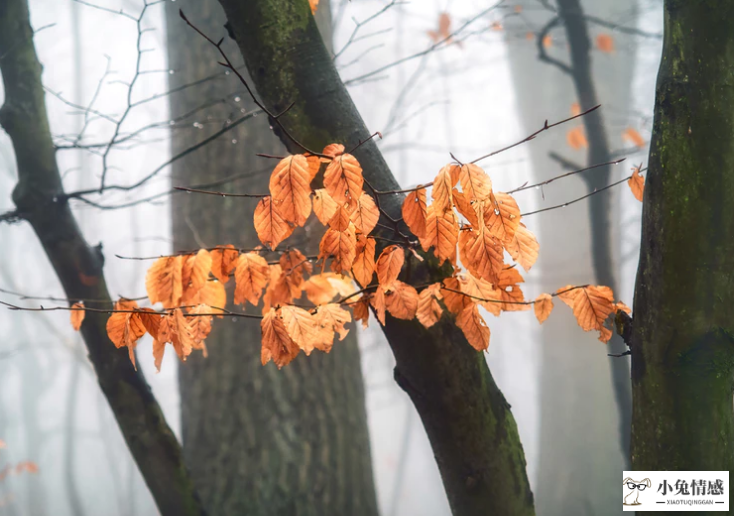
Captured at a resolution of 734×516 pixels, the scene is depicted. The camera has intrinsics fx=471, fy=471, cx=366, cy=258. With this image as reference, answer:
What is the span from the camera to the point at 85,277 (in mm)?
1151

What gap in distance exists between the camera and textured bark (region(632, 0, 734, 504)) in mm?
641

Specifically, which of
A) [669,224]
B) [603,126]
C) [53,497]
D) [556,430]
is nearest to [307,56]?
[669,224]

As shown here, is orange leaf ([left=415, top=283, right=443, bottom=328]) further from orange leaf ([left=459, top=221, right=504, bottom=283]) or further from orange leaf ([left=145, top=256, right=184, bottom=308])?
orange leaf ([left=145, top=256, right=184, bottom=308])

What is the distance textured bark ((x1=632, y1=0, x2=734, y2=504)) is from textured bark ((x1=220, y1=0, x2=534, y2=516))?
265mm

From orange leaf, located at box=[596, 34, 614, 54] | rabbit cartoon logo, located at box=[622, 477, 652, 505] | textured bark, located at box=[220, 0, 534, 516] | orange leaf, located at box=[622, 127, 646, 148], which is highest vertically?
orange leaf, located at box=[596, 34, 614, 54]

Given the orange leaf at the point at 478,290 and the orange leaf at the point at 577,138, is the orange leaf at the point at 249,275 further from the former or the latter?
the orange leaf at the point at 577,138

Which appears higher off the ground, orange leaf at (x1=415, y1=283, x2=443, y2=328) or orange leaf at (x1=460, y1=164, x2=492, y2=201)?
orange leaf at (x1=460, y1=164, x2=492, y2=201)

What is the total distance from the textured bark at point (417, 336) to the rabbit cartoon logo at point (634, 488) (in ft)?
0.56

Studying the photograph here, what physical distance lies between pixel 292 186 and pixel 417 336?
38 cm

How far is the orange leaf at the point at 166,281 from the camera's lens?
0.79 m

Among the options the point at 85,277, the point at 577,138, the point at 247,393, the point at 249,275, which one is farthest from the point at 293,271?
the point at 577,138

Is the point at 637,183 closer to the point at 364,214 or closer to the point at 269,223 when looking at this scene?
the point at 364,214

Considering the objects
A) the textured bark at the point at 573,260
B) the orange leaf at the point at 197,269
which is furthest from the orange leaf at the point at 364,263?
the textured bark at the point at 573,260

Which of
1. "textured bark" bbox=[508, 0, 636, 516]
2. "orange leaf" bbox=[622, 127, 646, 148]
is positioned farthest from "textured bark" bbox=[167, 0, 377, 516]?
"orange leaf" bbox=[622, 127, 646, 148]
